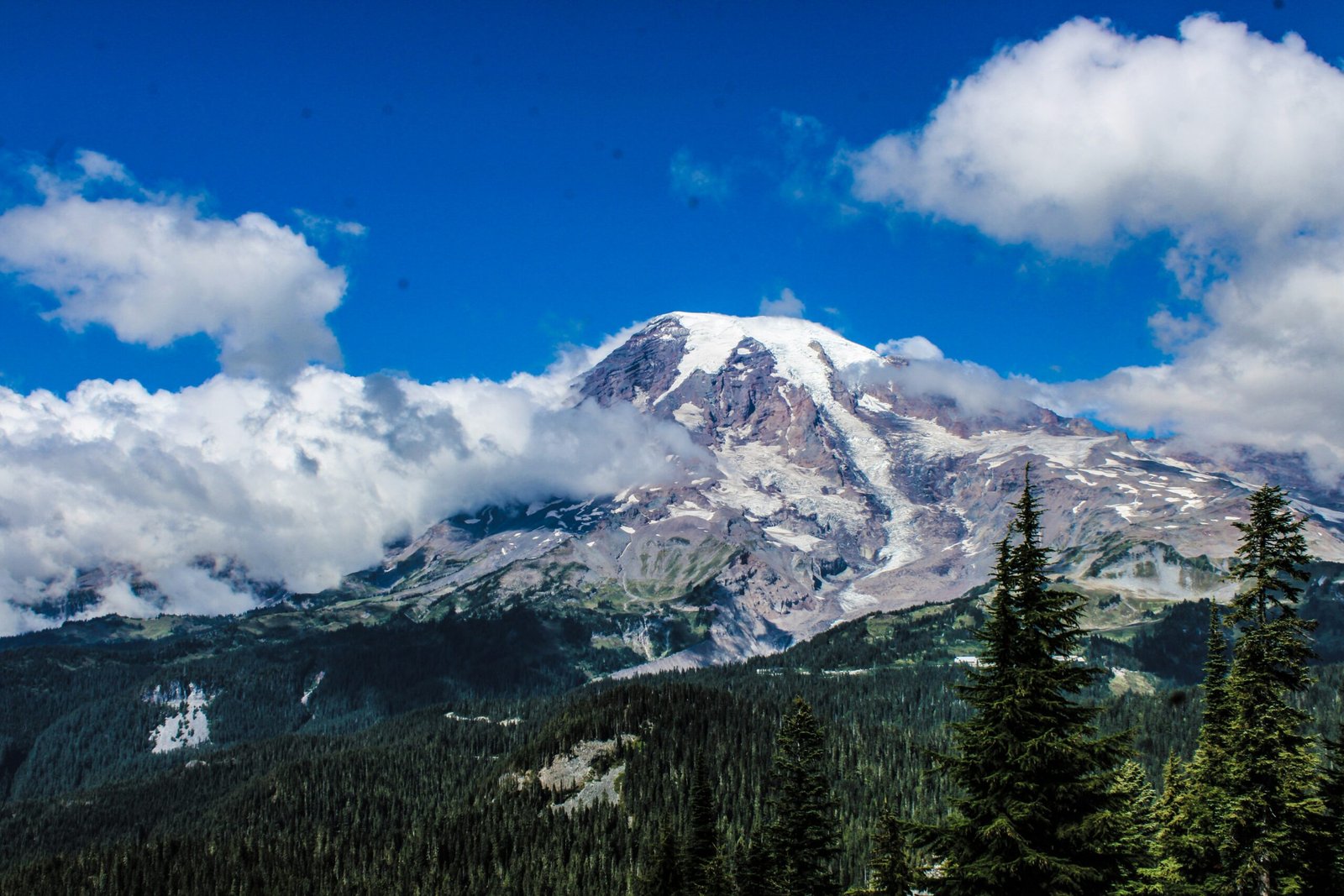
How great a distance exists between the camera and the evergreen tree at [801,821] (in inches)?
A: 1890

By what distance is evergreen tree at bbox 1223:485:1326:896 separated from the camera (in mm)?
31953

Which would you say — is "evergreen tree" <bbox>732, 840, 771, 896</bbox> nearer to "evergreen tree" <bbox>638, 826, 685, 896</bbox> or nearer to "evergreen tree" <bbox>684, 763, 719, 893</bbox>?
"evergreen tree" <bbox>684, 763, 719, 893</bbox>

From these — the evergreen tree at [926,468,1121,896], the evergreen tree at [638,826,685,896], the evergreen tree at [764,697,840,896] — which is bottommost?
the evergreen tree at [638,826,685,896]

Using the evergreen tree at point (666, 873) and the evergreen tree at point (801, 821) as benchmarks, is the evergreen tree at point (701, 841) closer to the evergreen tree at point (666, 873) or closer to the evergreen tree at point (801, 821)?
the evergreen tree at point (666, 873)

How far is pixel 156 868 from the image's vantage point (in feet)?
630

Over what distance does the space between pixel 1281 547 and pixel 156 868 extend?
21453cm

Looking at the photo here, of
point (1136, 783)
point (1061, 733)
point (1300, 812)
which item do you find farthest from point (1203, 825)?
point (1136, 783)

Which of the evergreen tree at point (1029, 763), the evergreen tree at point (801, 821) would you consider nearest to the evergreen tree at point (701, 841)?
the evergreen tree at point (801, 821)

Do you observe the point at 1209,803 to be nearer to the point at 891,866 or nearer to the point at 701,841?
the point at 891,866

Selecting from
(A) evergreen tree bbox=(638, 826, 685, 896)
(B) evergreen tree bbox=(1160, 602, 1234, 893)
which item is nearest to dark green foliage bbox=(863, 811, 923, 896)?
(B) evergreen tree bbox=(1160, 602, 1234, 893)

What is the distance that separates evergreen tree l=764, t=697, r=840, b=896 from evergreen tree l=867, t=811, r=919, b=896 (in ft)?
7.01

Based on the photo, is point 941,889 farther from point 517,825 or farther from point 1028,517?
point 517,825

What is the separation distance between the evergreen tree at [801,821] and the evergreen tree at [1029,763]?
21975 mm

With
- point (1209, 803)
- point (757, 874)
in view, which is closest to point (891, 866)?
point (757, 874)
